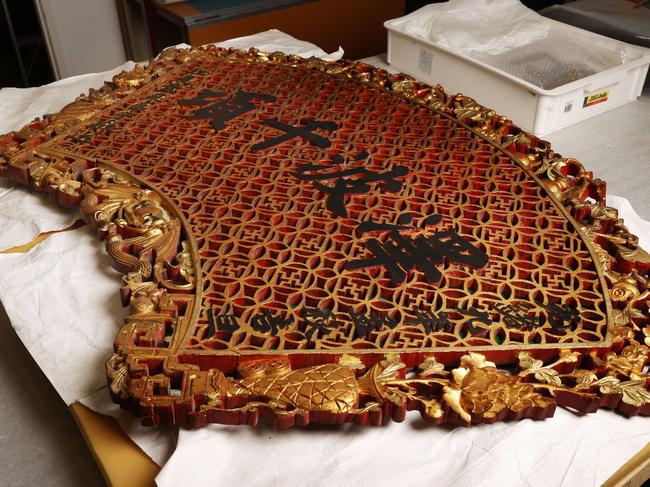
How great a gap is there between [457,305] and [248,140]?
2.03 feet

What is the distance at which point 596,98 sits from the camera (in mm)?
1678

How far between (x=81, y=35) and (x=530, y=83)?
195cm

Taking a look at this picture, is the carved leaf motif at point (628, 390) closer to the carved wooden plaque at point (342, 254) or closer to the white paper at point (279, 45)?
the carved wooden plaque at point (342, 254)

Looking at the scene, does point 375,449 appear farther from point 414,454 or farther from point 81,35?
point 81,35

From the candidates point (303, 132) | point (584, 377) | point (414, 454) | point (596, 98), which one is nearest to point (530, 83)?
point (596, 98)

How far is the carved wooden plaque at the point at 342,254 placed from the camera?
2.58 ft

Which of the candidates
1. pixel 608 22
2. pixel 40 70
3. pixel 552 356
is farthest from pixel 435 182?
pixel 40 70

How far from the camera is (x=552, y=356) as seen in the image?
833mm

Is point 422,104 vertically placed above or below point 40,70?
above

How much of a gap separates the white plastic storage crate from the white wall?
1.44m

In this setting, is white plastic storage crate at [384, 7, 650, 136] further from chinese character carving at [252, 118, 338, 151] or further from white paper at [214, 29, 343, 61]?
chinese character carving at [252, 118, 338, 151]

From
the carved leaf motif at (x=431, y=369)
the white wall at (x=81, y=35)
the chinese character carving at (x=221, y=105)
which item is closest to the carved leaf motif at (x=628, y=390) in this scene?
the carved leaf motif at (x=431, y=369)

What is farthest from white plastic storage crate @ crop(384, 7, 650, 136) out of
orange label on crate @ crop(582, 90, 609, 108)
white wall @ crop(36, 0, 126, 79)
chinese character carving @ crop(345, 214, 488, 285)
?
white wall @ crop(36, 0, 126, 79)

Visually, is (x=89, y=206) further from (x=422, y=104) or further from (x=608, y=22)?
(x=608, y=22)
